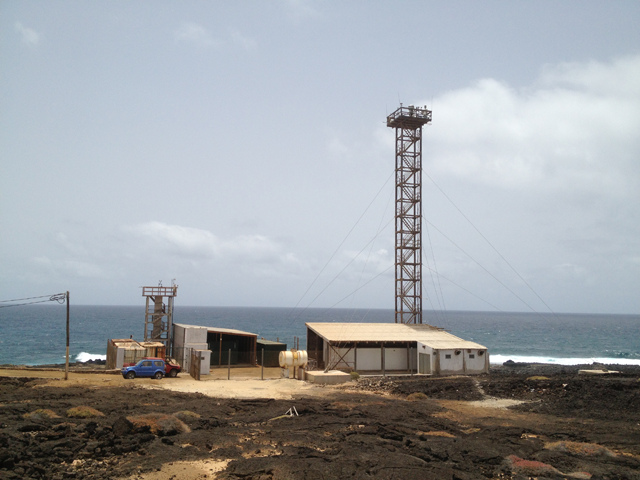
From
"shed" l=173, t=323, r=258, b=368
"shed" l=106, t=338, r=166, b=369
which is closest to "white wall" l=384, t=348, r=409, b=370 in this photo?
"shed" l=173, t=323, r=258, b=368

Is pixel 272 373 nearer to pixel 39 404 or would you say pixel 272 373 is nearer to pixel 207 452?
pixel 39 404

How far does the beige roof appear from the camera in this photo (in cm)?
4019

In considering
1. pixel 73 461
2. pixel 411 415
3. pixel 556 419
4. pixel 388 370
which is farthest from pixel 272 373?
pixel 73 461

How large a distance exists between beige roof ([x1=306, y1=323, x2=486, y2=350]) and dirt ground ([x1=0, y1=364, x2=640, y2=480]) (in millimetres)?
9130

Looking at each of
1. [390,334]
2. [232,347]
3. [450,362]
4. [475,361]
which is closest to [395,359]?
[390,334]

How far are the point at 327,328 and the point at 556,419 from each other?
23.7 m

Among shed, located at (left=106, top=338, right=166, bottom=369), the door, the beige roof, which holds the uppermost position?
the beige roof

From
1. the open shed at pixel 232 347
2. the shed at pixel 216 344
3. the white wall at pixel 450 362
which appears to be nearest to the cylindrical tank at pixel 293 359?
the shed at pixel 216 344

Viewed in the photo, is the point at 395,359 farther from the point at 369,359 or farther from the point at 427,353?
the point at 427,353

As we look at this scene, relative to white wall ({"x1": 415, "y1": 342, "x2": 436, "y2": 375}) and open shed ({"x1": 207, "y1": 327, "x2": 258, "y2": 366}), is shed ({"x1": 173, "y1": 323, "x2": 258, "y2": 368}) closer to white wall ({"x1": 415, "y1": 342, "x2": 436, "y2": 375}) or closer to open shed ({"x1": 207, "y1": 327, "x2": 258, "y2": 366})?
open shed ({"x1": 207, "y1": 327, "x2": 258, "y2": 366})

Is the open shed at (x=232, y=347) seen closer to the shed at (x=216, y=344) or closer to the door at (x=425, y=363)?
the shed at (x=216, y=344)

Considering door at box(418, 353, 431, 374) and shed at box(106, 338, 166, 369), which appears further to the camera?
door at box(418, 353, 431, 374)

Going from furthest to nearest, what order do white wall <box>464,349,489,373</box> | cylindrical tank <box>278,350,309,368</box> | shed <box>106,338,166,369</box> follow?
white wall <box>464,349,489,373</box>, shed <box>106,338,166,369</box>, cylindrical tank <box>278,350,309,368</box>

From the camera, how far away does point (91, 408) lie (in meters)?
20.8
